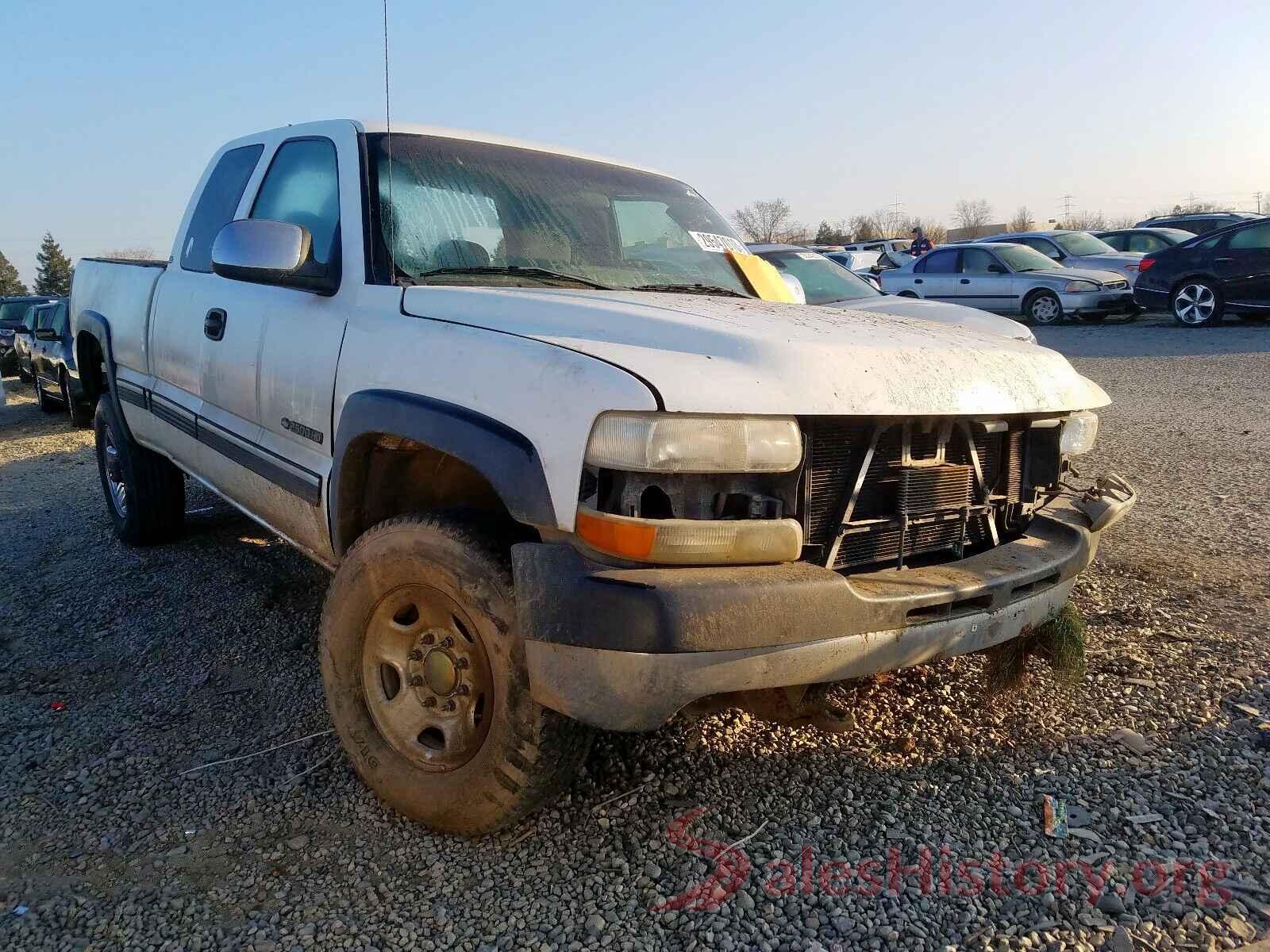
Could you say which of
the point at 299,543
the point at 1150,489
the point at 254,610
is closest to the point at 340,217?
the point at 299,543

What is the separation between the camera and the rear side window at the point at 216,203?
400cm

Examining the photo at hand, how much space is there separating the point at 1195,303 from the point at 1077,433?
12.9m

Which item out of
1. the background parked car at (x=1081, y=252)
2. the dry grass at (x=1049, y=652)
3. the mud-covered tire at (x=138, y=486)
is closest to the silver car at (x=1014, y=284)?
the background parked car at (x=1081, y=252)

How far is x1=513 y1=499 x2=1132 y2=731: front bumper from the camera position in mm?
1975

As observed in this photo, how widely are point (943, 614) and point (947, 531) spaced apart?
0.37 meters

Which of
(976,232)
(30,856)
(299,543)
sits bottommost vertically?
(30,856)

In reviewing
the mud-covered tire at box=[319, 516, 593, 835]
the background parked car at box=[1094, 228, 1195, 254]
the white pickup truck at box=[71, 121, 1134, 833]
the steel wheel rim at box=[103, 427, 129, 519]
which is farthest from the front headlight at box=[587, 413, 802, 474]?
the background parked car at box=[1094, 228, 1195, 254]

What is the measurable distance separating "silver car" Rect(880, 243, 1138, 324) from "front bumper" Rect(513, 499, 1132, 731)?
14.5 m

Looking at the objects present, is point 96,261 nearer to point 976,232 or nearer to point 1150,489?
point 1150,489

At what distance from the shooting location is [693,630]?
1968 mm

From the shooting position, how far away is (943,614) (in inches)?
90.1

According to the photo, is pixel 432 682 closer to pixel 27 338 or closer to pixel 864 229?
pixel 27 338

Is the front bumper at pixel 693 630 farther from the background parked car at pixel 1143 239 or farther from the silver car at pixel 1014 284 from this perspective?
the background parked car at pixel 1143 239

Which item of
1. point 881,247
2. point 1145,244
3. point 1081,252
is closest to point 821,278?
point 1081,252
